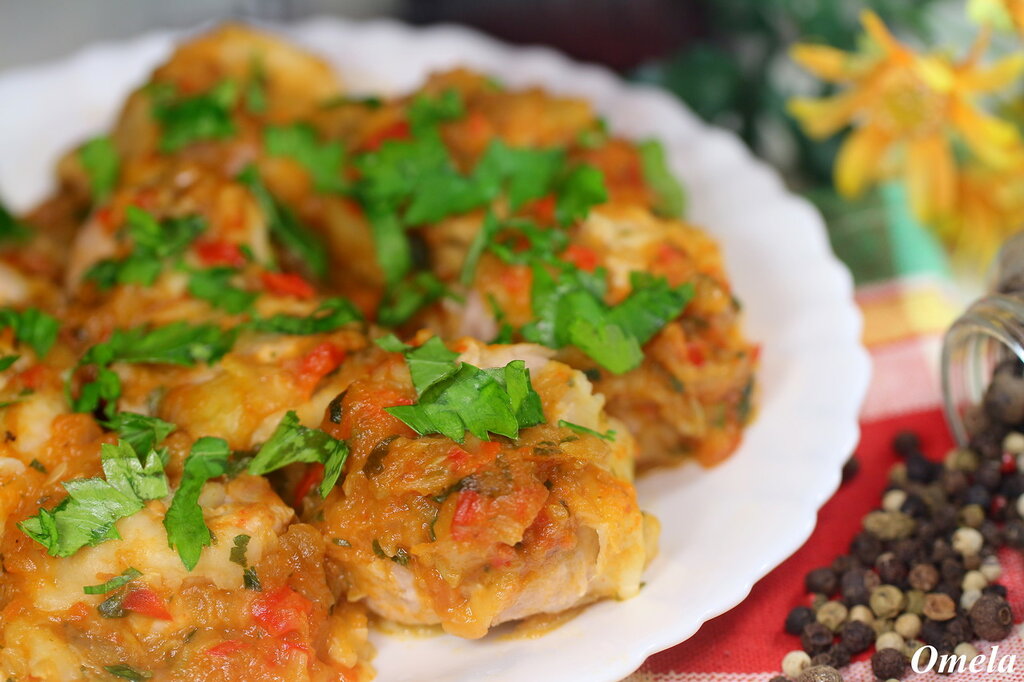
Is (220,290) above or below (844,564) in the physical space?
above

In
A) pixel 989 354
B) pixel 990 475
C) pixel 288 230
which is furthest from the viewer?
pixel 288 230

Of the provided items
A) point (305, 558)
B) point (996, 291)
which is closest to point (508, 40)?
point (996, 291)

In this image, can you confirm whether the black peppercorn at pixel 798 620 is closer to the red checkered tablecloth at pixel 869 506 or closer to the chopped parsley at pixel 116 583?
the red checkered tablecloth at pixel 869 506

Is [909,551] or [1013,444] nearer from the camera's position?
[909,551]

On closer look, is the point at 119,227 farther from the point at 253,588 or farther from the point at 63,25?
the point at 63,25

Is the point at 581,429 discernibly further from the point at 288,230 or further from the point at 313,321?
the point at 288,230

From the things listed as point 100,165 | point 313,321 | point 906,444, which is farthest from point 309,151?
point 906,444

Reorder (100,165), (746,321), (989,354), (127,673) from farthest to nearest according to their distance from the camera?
(100,165)
(746,321)
(989,354)
(127,673)
